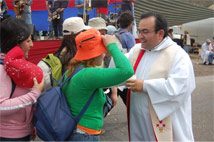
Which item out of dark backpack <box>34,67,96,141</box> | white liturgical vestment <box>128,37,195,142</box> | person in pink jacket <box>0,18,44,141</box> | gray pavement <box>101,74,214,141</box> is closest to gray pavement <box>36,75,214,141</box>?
gray pavement <box>101,74,214,141</box>

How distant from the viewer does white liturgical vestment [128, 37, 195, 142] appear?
306 cm

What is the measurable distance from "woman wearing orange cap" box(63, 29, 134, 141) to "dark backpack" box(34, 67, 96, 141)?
4 cm

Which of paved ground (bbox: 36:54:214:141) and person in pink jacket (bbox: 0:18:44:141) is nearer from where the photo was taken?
person in pink jacket (bbox: 0:18:44:141)

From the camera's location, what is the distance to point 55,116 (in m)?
2.63

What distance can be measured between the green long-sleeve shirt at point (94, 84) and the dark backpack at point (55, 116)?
0.04m

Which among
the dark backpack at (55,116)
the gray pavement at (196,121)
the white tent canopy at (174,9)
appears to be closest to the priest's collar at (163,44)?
the dark backpack at (55,116)

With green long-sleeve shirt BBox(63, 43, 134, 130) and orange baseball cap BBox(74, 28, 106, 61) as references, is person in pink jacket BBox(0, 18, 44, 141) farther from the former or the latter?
orange baseball cap BBox(74, 28, 106, 61)

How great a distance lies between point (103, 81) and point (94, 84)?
0.21 ft

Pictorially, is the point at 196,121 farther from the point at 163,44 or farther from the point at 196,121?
the point at 163,44

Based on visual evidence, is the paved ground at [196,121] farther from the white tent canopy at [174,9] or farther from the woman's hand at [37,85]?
the white tent canopy at [174,9]

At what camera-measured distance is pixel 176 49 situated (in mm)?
3232

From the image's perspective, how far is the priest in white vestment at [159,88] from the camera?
3.07 metres

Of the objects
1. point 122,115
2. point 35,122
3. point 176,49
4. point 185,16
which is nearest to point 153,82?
point 176,49

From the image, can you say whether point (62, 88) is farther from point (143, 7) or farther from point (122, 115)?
point (143, 7)
